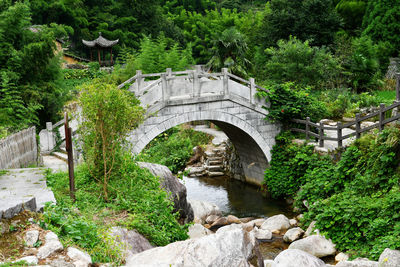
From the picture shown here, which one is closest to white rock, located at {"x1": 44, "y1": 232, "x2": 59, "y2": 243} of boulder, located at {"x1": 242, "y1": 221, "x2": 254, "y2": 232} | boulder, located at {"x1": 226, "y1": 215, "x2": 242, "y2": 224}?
boulder, located at {"x1": 242, "y1": 221, "x2": 254, "y2": 232}

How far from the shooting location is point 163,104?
44.2ft

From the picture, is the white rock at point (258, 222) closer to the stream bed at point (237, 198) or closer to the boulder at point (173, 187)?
the stream bed at point (237, 198)

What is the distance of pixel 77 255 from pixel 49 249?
1.15ft

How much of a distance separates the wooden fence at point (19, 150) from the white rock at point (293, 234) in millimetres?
6638

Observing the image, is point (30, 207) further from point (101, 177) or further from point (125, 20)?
point (125, 20)

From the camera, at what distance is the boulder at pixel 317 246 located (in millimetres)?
9844

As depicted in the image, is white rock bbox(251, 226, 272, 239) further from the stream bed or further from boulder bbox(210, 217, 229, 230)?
boulder bbox(210, 217, 229, 230)

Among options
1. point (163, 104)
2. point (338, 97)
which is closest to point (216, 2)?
point (338, 97)

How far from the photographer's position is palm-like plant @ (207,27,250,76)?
2308 cm

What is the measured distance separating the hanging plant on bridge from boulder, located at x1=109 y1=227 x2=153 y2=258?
892 cm

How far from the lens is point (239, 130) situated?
15836 mm

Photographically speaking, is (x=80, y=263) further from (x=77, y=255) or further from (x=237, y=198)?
(x=237, y=198)

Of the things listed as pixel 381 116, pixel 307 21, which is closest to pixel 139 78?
pixel 381 116

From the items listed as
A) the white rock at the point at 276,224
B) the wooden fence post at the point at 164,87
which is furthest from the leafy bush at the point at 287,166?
the wooden fence post at the point at 164,87
